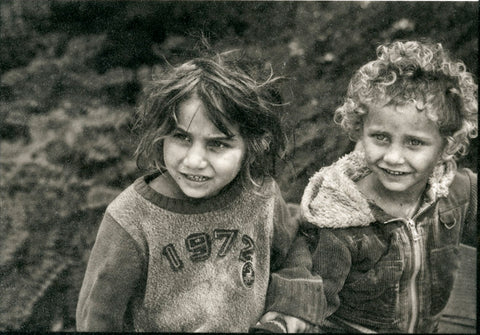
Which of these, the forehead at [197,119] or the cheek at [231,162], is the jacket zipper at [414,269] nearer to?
the cheek at [231,162]

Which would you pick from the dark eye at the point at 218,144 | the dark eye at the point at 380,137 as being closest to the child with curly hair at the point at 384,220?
the dark eye at the point at 380,137

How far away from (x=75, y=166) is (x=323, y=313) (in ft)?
2.95

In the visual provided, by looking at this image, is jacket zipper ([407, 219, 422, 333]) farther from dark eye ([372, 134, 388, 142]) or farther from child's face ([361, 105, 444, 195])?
dark eye ([372, 134, 388, 142])

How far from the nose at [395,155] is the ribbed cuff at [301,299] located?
1.42 ft

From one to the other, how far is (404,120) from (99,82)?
92 centimetres

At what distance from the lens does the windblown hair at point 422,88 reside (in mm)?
1722

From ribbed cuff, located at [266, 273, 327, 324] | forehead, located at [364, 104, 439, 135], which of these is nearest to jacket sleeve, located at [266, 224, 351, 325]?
ribbed cuff, located at [266, 273, 327, 324]

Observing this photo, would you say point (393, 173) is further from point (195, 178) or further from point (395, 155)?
point (195, 178)

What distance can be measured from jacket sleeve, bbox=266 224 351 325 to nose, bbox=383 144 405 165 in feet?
0.98

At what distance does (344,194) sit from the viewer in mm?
1867

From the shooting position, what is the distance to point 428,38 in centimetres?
188

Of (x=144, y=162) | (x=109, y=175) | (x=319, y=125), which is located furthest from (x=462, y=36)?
(x=109, y=175)

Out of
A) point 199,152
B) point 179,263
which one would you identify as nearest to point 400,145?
point 199,152

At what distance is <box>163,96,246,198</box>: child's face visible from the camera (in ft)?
5.54
